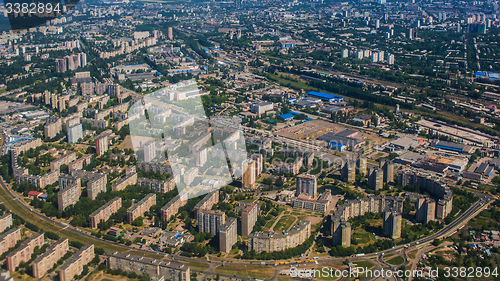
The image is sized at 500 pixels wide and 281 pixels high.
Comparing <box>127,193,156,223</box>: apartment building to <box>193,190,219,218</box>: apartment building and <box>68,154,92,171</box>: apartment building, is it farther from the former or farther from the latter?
<box>68,154,92,171</box>: apartment building

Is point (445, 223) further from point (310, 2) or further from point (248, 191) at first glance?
point (310, 2)

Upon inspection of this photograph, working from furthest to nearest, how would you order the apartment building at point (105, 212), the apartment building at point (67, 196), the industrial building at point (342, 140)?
the industrial building at point (342, 140) < the apartment building at point (67, 196) < the apartment building at point (105, 212)

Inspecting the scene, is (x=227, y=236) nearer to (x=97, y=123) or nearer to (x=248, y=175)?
(x=248, y=175)

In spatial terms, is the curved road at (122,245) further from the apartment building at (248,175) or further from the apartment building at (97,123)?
the apartment building at (97,123)

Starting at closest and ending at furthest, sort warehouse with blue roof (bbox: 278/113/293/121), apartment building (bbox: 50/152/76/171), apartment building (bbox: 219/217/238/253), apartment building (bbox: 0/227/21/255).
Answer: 1. apartment building (bbox: 0/227/21/255)
2. apartment building (bbox: 219/217/238/253)
3. apartment building (bbox: 50/152/76/171)
4. warehouse with blue roof (bbox: 278/113/293/121)

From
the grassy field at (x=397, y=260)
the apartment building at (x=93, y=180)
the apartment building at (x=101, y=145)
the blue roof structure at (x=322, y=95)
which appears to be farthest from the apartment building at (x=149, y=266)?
the blue roof structure at (x=322, y=95)

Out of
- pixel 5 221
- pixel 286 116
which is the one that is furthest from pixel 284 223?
pixel 286 116

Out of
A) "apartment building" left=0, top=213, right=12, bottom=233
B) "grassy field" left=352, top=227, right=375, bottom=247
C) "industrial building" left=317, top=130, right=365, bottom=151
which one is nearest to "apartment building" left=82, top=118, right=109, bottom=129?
"apartment building" left=0, top=213, right=12, bottom=233
